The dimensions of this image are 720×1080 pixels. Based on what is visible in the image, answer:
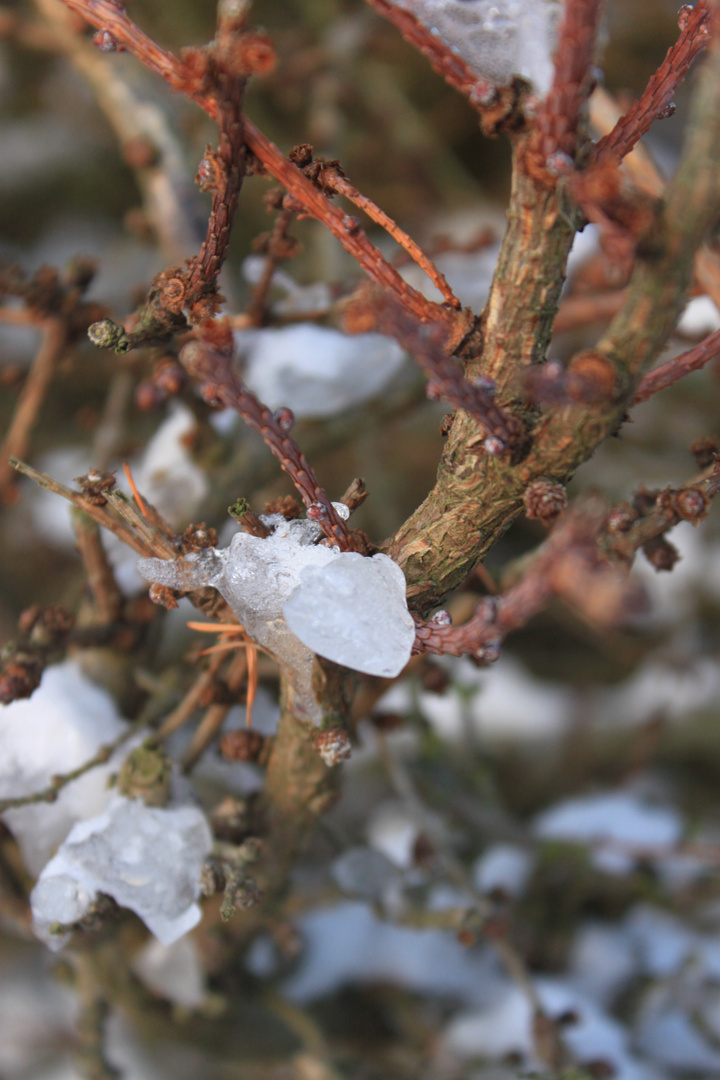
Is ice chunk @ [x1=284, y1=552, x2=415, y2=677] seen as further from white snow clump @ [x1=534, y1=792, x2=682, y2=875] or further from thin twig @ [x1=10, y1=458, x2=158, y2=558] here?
white snow clump @ [x1=534, y1=792, x2=682, y2=875]

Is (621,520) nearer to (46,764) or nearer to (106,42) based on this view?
(106,42)

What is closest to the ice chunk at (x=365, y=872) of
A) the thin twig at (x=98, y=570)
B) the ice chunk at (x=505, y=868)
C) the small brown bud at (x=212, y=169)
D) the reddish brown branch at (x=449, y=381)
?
the ice chunk at (x=505, y=868)

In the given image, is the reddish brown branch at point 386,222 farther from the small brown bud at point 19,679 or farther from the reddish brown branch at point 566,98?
the small brown bud at point 19,679

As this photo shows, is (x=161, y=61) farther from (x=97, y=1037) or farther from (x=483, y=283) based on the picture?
(x=97, y=1037)

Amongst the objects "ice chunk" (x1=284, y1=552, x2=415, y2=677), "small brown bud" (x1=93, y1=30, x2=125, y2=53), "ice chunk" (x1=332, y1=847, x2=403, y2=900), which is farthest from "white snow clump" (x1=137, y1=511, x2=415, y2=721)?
"ice chunk" (x1=332, y1=847, x2=403, y2=900)

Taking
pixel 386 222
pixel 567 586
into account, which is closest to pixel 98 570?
pixel 386 222
